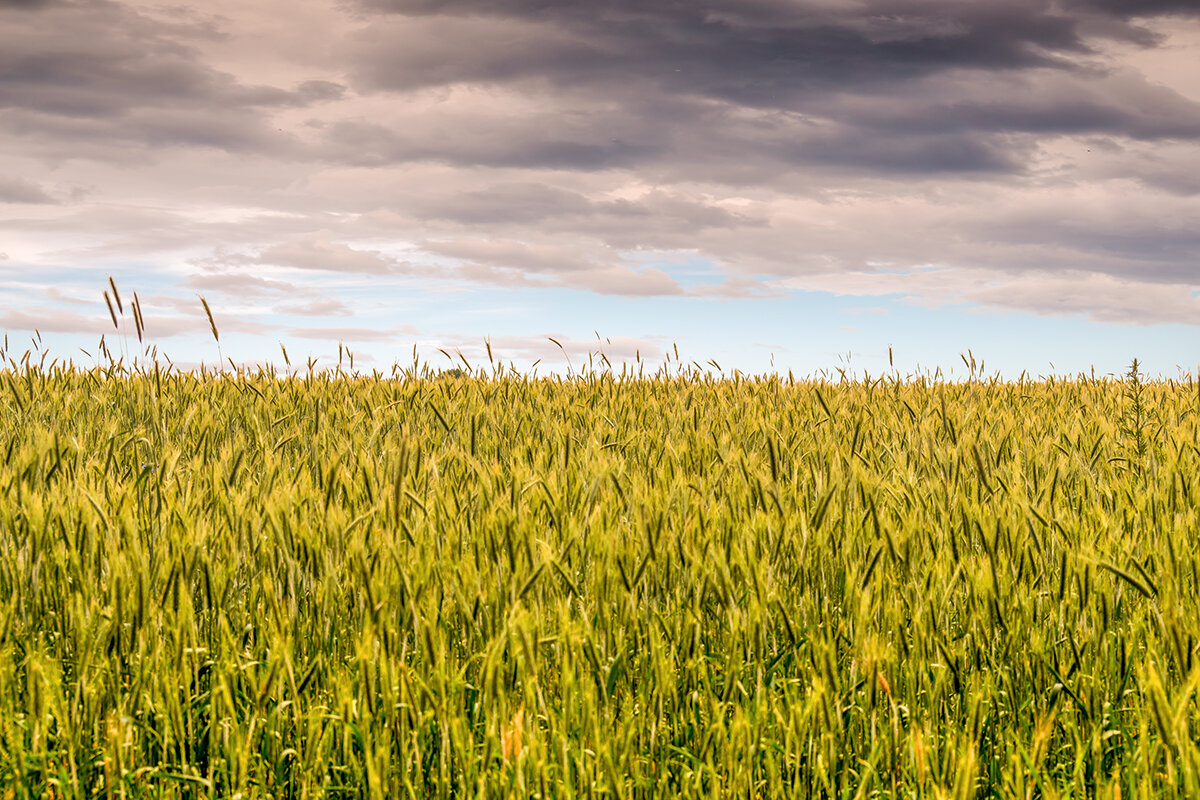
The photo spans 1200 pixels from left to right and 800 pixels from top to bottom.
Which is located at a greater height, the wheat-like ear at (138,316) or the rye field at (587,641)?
the wheat-like ear at (138,316)

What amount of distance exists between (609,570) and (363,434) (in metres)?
2.69

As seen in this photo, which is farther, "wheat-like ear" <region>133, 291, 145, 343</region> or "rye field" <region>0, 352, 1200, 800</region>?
"wheat-like ear" <region>133, 291, 145, 343</region>

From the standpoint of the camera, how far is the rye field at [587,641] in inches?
71.2

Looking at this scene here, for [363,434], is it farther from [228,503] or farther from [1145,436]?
[1145,436]

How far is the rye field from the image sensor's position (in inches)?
71.2

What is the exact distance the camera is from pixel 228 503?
2.75 metres

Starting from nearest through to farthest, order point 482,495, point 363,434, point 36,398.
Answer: point 482,495 → point 363,434 → point 36,398

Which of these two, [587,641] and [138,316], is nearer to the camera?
[587,641]

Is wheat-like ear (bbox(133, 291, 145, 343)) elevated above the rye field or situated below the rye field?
above

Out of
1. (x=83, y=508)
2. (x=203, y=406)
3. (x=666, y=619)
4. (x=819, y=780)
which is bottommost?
(x=819, y=780)

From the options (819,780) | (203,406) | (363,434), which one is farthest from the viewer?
(203,406)

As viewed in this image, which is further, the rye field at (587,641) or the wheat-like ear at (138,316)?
the wheat-like ear at (138,316)

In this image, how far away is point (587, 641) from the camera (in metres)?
2.10

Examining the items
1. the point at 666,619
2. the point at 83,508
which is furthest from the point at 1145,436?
the point at 83,508
